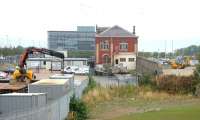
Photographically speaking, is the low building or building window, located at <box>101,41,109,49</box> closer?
the low building

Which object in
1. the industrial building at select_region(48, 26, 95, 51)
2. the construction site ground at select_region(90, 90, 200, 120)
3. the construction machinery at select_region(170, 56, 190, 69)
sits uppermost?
the industrial building at select_region(48, 26, 95, 51)

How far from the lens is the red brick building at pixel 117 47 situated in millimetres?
105312

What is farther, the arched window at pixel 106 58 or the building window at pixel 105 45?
the arched window at pixel 106 58

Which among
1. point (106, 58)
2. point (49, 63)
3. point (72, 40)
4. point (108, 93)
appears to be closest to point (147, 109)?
point (108, 93)

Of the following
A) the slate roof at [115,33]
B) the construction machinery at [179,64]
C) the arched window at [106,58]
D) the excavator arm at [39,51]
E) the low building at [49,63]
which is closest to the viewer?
the excavator arm at [39,51]

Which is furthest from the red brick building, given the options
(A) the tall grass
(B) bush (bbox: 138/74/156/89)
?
(A) the tall grass

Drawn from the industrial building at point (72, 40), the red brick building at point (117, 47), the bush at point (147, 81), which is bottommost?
the bush at point (147, 81)

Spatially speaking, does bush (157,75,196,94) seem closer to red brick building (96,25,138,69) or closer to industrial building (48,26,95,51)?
red brick building (96,25,138,69)

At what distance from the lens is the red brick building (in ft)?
346

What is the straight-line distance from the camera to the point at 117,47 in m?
106

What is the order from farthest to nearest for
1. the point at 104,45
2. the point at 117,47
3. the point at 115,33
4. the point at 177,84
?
1. the point at 117,47
2. the point at 104,45
3. the point at 115,33
4. the point at 177,84

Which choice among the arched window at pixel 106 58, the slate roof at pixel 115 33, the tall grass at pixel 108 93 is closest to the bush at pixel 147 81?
the tall grass at pixel 108 93

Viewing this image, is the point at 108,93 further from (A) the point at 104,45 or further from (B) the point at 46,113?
(A) the point at 104,45

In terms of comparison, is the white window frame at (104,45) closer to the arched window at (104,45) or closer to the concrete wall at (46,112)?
the arched window at (104,45)
